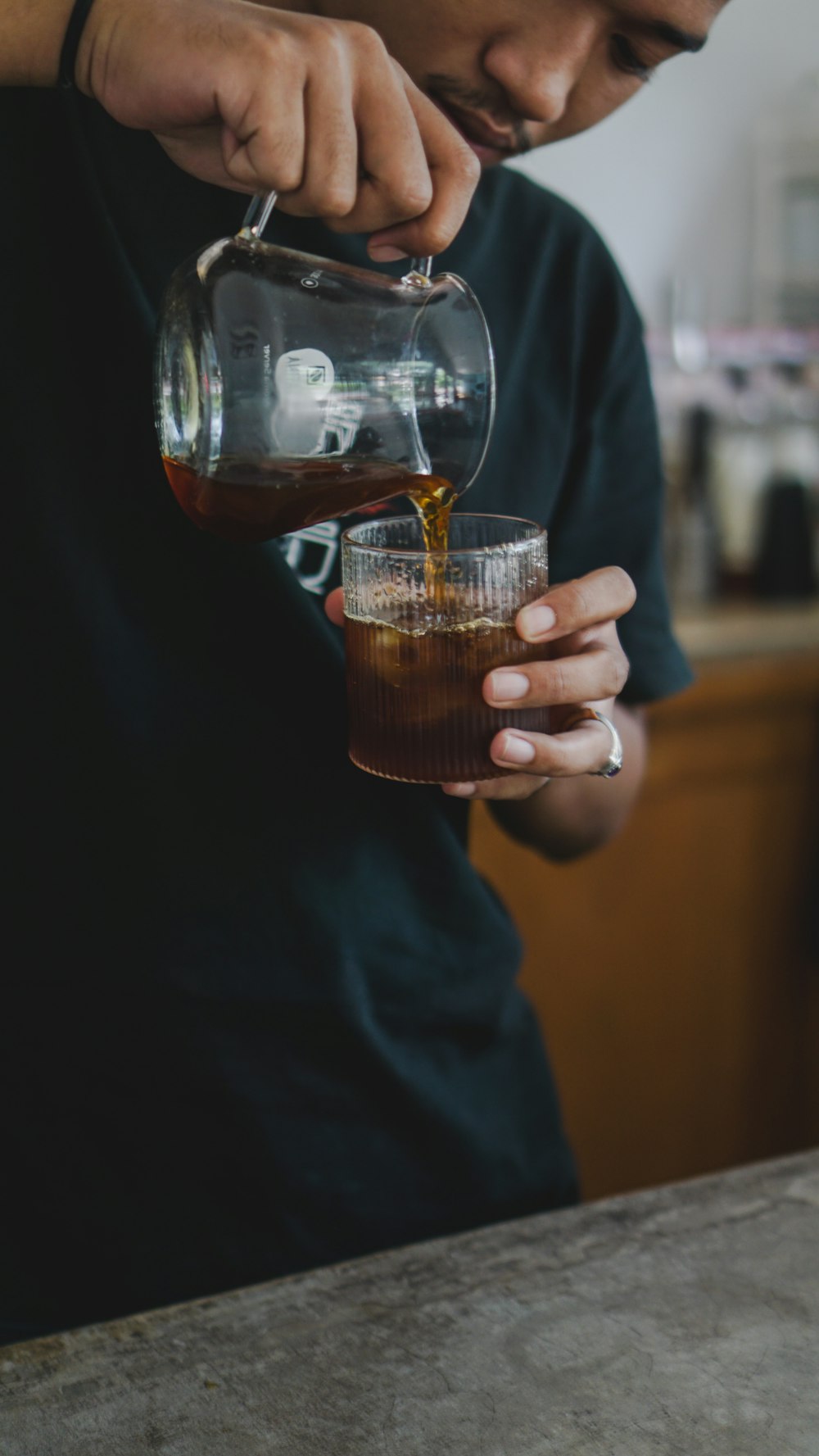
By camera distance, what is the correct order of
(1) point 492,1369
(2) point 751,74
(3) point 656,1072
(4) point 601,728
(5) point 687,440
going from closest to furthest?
(1) point 492,1369 < (4) point 601,728 < (3) point 656,1072 < (5) point 687,440 < (2) point 751,74

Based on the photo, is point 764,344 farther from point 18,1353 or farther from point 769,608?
point 18,1353

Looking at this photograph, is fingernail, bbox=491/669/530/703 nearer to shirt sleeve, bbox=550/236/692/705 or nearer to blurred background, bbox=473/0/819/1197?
shirt sleeve, bbox=550/236/692/705

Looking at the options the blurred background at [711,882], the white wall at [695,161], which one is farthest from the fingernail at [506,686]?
the white wall at [695,161]

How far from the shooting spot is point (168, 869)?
1127 millimetres

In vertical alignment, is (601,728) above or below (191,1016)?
above

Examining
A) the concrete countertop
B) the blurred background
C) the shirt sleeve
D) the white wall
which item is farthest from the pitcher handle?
the white wall

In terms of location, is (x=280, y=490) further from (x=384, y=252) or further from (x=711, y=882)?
(x=711, y=882)

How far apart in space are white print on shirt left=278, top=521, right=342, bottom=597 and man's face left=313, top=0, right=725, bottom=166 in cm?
33

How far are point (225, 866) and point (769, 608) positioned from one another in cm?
203

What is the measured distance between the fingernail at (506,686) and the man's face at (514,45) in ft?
1.44

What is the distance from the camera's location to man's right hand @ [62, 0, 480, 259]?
798 mm

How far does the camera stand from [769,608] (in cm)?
291

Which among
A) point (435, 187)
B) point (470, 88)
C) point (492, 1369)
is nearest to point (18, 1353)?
point (492, 1369)

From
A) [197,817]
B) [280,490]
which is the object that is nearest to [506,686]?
[280,490]
